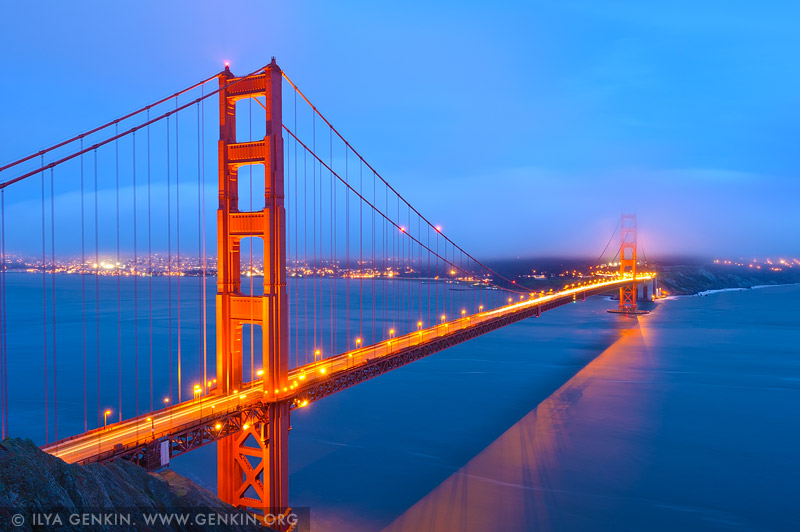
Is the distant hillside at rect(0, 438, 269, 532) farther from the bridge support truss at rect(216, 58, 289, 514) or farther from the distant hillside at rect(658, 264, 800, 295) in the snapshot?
the distant hillside at rect(658, 264, 800, 295)

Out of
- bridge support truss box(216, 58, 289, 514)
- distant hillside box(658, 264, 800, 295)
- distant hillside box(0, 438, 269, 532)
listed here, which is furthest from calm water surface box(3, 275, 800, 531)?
distant hillside box(658, 264, 800, 295)

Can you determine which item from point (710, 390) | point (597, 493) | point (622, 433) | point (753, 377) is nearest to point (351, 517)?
point (597, 493)

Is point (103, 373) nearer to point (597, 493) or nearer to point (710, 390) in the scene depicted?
point (597, 493)

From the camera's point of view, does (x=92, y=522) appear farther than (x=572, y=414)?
No

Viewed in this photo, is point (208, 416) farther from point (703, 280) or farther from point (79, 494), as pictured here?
point (703, 280)

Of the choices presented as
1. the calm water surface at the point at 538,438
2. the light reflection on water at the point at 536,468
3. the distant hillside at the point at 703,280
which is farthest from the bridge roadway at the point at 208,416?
the distant hillside at the point at 703,280

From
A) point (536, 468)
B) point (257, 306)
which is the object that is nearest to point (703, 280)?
point (536, 468)

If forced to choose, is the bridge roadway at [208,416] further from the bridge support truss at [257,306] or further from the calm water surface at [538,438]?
the calm water surface at [538,438]
